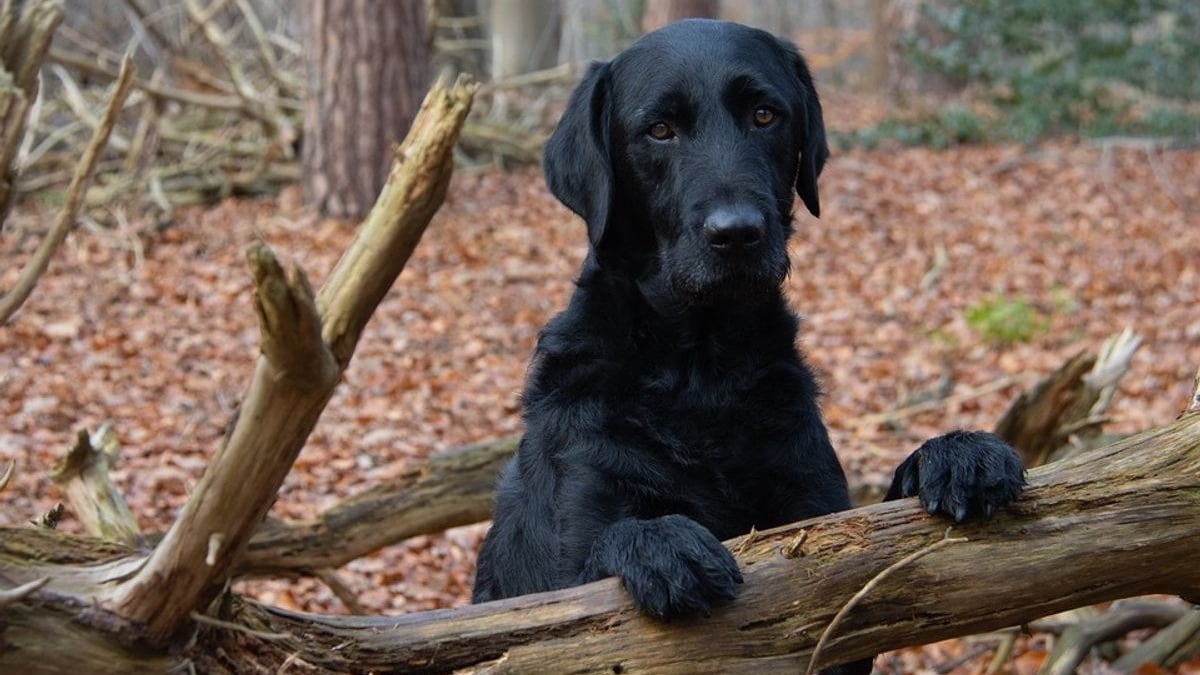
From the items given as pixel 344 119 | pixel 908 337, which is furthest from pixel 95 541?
pixel 344 119

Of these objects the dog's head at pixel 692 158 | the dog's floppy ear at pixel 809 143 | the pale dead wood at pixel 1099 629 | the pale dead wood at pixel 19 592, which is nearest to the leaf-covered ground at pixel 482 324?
the pale dead wood at pixel 1099 629

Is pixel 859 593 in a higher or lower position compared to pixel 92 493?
higher

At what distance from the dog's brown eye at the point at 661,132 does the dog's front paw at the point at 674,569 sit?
1.37 metres

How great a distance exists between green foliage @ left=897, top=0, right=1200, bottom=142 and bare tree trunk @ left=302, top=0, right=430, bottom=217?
774 cm

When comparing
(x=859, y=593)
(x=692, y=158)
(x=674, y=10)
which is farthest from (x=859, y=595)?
(x=674, y=10)

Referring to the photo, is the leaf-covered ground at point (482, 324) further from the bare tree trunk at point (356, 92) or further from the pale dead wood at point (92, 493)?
the pale dead wood at point (92, 493)

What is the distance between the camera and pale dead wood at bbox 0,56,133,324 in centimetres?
403

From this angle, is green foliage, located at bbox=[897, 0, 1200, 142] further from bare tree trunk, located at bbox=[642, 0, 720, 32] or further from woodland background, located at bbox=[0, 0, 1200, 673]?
bare tree trunk, located at bbox=[642, 0, 720, 32]

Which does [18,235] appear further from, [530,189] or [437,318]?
[530,189]

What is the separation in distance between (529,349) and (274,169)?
4.40 m

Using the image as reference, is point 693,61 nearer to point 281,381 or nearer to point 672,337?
point 672,337

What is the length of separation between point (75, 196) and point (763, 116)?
7.58ft

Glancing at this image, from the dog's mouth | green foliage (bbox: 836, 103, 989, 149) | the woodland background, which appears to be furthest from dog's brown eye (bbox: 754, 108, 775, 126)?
green foliage (bbox: 836, 103, 989, 149)

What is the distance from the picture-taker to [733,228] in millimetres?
3391
